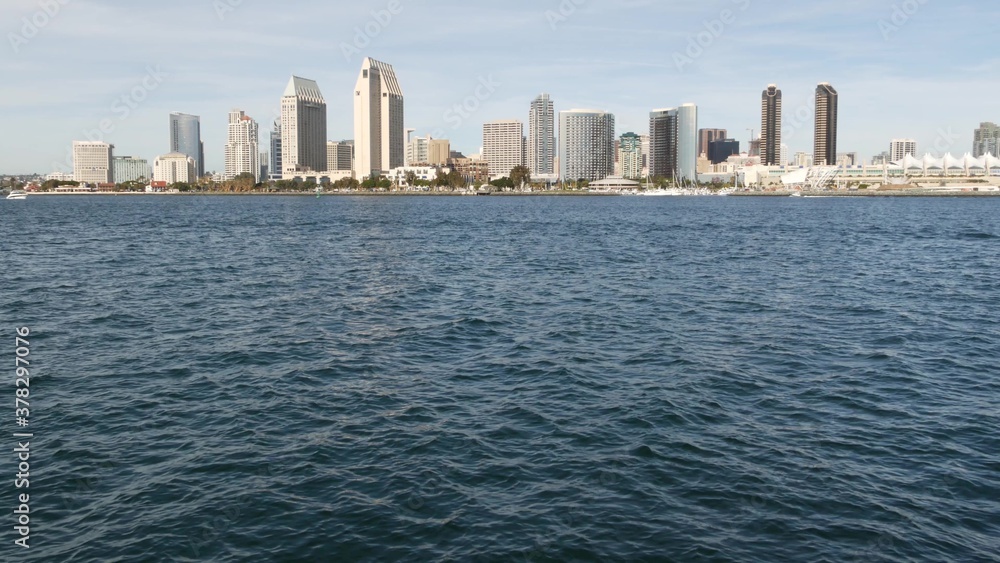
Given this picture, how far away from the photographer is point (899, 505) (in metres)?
13.2

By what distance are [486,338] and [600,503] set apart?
44.3 feet

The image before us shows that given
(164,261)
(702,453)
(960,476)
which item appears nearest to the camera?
(960,476)

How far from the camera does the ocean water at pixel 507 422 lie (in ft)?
40.1

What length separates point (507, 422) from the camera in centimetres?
1738

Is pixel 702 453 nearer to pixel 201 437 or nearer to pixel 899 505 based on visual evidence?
pixel 899 505

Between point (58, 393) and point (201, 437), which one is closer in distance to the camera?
point (201, 437)

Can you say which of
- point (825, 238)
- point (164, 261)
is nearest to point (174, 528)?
point (164, 261)


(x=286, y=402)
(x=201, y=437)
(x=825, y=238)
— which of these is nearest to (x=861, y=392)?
(x=286, y=402)

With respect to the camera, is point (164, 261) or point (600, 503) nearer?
point (600, 503)

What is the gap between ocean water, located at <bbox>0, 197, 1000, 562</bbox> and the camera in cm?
1223

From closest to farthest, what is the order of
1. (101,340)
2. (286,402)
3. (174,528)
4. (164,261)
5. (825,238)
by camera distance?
(174,528), (286,402), (101,340), (164,261), (825,238)

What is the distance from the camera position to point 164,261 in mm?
51438

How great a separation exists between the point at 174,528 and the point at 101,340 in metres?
15.4

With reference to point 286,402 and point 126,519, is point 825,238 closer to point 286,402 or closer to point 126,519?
point 286,402
